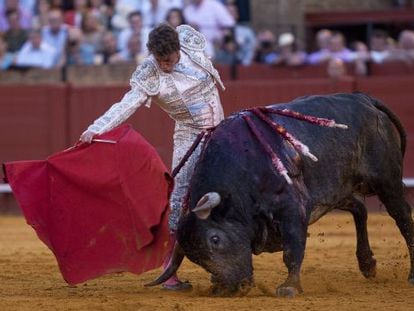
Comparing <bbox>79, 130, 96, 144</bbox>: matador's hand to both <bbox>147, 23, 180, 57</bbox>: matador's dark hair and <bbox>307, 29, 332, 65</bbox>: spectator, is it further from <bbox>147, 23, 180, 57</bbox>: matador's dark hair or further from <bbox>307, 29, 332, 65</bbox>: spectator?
<bbox>307, 29, 332, 65</bbox>: spectator

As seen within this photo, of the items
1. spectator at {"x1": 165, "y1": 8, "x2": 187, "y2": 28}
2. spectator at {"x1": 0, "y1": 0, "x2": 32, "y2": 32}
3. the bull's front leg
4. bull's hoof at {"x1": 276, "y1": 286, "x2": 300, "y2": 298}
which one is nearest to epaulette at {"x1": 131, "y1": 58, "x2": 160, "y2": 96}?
the bull's front leg

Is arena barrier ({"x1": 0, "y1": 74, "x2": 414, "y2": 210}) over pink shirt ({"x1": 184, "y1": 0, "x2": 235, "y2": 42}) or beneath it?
beneath

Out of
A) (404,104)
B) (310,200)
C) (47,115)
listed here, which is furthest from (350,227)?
(310,200)

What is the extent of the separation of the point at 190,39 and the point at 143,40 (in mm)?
5720

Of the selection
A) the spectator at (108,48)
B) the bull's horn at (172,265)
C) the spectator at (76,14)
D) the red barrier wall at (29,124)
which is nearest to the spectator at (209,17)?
the spectator at (108,48)

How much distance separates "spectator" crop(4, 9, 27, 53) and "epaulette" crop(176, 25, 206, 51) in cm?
622

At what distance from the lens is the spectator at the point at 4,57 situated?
40.9 feet

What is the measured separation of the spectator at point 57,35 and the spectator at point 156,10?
866 millimetres

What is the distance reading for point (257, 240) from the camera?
5992 millimetres

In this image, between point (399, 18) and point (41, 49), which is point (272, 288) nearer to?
point (41, 49)

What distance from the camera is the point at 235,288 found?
231 inches

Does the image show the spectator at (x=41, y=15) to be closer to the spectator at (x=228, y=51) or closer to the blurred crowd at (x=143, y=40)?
the blurred crowd at (x=143, y=40)

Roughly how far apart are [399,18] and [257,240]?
26.3 feet

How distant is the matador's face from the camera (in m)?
6.17
